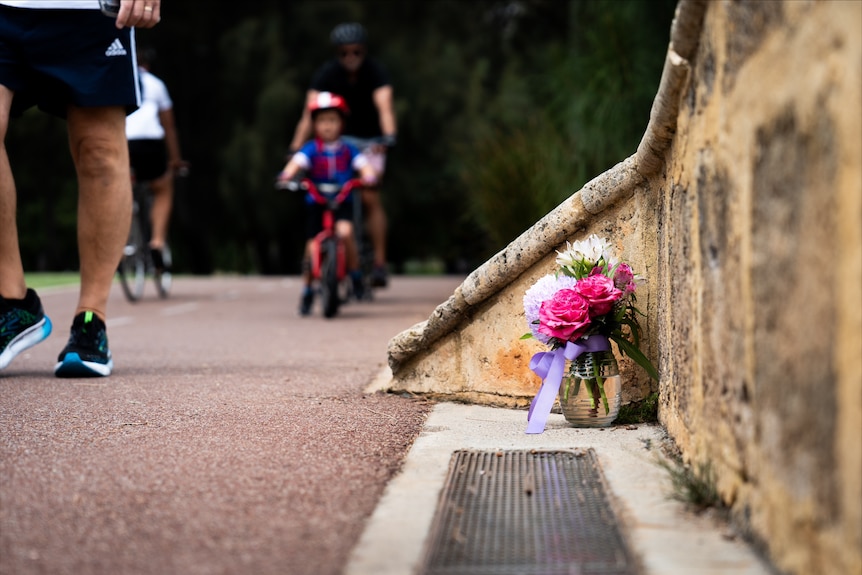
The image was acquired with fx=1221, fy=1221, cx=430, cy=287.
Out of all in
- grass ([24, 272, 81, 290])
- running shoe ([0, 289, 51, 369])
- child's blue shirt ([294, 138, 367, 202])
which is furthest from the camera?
grass ([24, 272, 81, 290])

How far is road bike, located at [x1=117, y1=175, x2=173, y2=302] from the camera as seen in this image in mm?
10703

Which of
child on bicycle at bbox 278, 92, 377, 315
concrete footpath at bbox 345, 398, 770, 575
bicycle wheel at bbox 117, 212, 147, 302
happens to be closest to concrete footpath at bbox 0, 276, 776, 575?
concrete footpath at bbox 345, 398, 770, 575

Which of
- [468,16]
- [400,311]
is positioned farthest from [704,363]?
[468,16]

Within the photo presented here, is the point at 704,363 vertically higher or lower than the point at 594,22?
lower

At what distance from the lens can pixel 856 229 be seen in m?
1.63

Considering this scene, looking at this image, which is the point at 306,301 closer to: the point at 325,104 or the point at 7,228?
the point at 325,104

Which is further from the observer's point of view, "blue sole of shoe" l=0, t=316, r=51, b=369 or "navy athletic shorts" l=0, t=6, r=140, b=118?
"blue sole of shoe" l=0, t=316, r=51, b=369

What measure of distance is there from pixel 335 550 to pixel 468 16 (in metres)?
19.9

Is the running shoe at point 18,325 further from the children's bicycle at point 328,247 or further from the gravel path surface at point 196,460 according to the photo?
the children's bicycle at point 328,247

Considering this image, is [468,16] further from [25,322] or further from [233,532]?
[233,532]

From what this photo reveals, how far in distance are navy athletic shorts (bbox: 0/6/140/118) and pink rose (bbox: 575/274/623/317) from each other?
2109 millimetres

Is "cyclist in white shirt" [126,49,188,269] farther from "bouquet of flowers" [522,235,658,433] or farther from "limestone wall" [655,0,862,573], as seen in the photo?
"limestone wall" [655,0,862,573]

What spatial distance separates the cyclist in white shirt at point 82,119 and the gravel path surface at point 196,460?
20 centimetres

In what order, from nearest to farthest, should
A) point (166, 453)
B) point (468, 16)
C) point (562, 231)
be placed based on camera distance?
1. point (166, 453)
2. point (562, 231)
3. point (468, 16)
